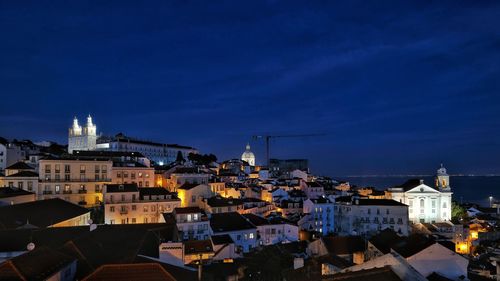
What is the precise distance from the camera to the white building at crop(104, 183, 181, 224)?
41688mm

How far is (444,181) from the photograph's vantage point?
2539 inches

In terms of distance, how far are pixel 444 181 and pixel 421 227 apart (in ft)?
48.9

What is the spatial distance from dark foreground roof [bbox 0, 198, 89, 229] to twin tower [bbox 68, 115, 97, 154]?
63761 mm

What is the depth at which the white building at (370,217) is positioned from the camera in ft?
166

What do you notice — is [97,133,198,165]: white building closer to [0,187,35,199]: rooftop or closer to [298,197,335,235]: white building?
[0,187,35,199]: rooftop

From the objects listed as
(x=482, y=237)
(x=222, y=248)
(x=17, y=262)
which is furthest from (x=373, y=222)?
(x=17, y=262)

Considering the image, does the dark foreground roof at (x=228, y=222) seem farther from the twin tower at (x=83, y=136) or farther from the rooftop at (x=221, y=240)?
the twin tower at (x=83, y=136)

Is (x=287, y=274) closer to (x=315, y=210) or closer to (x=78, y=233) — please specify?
(x=78, y=233)

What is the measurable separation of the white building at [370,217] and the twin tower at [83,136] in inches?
2621

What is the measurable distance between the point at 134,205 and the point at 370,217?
3116 centimetres

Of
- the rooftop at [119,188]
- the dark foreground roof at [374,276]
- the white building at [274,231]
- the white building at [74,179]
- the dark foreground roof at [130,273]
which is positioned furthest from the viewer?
the white building at [74,179]

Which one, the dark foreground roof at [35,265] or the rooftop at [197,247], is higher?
the dark foreground roof at [35,265]

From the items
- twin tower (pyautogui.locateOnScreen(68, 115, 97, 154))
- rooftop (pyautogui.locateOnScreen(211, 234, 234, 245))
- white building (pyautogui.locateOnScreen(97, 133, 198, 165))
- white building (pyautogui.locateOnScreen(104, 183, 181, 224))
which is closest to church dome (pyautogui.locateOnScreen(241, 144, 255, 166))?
white building (pyautogui.locateOnScreen(97, 133, 198, 165))

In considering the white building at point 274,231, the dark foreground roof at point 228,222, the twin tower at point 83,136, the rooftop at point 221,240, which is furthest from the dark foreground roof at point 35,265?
the twin tower at point 83,136
